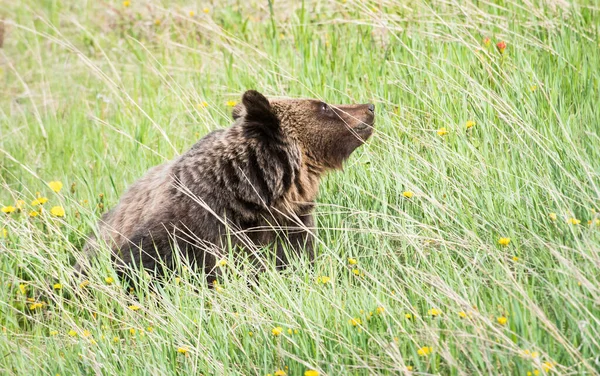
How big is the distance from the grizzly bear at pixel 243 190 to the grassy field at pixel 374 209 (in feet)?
0.62

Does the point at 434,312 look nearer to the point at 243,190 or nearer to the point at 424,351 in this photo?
the point at 424,351

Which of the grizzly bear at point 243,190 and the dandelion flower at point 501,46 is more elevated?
the dandelion flower at point 501,46

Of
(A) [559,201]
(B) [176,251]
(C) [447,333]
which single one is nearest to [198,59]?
(B) [176,251]

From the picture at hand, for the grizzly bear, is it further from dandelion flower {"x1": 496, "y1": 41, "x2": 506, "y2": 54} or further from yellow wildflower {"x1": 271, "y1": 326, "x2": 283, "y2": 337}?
yellow wildflower {"x1": 271, "y1": 326, "x2": 283, "y2": 337}


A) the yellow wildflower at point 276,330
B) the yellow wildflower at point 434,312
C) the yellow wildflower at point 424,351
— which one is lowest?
the yellow wildflower at point 276,330

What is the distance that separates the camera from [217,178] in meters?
5.23

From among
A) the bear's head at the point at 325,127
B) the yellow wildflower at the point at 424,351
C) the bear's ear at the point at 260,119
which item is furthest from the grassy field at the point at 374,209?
the bear's ear at the point at 260,119

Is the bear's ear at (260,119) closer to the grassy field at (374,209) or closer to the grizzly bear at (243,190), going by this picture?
the grizzly bear at (243,190)

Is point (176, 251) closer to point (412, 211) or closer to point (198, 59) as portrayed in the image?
point (412, 211)

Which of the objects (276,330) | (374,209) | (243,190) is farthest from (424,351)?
(243,190)

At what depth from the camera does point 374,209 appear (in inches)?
194

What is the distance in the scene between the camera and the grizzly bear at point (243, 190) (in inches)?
199

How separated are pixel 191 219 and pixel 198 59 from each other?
343cm

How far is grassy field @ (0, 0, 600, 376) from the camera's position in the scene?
3316 mm
